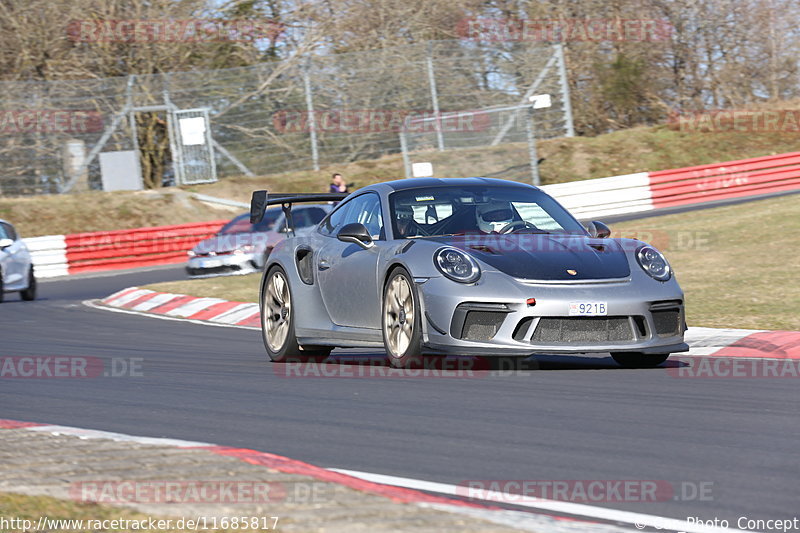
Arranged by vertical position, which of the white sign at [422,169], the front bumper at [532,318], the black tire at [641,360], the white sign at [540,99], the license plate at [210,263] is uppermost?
the white sign at [540,99]

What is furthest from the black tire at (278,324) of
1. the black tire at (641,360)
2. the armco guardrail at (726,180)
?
the armco guardrail at (726,180)

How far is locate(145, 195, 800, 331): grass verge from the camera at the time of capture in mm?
11109

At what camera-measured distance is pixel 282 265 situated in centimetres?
967

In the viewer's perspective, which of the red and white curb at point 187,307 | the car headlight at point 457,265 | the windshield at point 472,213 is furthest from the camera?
the red and white curb at point 187,307

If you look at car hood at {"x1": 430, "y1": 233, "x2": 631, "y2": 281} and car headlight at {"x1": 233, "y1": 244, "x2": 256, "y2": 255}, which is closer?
car hood at {"x1": 430, "y1": 233, "x2": 631, "y2": 281}

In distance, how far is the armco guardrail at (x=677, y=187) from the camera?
30250mm

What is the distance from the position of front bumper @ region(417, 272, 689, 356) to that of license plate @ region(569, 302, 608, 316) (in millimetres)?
26

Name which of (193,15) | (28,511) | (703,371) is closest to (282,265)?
(703,371)

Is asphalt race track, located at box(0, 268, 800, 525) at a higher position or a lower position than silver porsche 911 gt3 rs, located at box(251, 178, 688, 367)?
lower

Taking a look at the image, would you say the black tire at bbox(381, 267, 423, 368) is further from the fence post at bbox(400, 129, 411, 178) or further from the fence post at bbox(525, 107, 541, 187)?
the fence post at bbox(525, 107, 541, 187)

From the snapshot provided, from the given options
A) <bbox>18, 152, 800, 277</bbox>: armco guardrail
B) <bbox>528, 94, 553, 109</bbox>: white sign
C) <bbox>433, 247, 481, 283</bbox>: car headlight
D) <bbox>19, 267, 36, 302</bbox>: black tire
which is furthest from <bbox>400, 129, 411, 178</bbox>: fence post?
<bbox>433, 247, 481, 283</bbox>: car headlight

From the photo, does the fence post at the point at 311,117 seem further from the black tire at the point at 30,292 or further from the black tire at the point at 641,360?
the black tire at the point at 641,360

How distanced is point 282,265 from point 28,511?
A: 5.62m

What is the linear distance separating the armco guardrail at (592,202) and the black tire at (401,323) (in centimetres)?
1918
